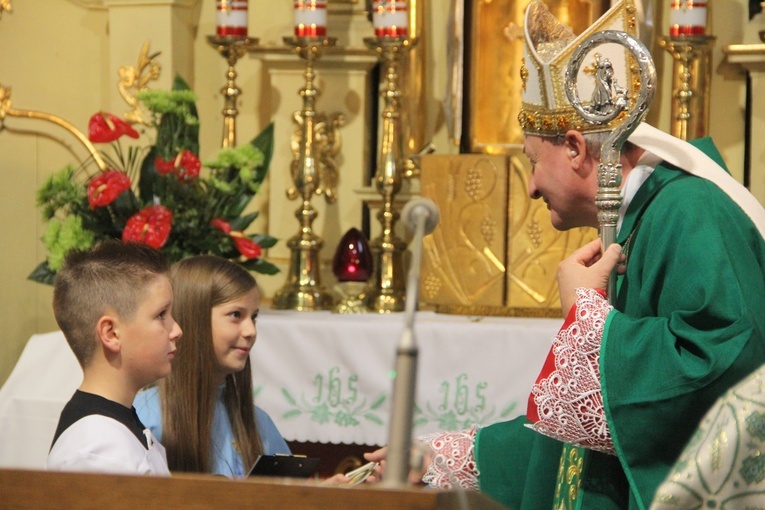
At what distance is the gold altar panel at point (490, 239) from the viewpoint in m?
4.48

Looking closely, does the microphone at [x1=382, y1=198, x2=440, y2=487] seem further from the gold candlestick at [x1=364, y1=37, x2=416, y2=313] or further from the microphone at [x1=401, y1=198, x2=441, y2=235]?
the gold candlestick at [x1=364, y1=37, x2=416, y2=313]

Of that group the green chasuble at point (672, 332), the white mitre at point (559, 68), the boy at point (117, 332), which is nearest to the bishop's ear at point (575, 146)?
the white mitre at point (559, 68)

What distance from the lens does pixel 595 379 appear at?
2.35 meters

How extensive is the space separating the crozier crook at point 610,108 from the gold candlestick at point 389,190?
1.91 metres

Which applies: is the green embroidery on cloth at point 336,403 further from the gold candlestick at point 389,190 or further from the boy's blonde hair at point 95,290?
the boy's blonde hair at point 95,290

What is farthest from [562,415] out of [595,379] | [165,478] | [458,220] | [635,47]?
[458,220]

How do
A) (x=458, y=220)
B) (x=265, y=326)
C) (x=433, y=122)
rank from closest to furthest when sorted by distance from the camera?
1. (x=265, y=326)
2. (x=458, y=220)
3. (x=433, y=122)

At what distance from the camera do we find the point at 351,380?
160 inches

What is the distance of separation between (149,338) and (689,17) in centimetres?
258

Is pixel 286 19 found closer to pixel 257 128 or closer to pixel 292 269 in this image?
pixel 257 128

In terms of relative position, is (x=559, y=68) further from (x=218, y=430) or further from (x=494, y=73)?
(x=494, y=73)

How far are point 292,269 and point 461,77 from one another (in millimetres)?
952

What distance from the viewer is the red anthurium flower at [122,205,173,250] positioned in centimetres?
390

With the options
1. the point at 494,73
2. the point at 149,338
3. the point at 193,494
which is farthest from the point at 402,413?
the point at 494,73
